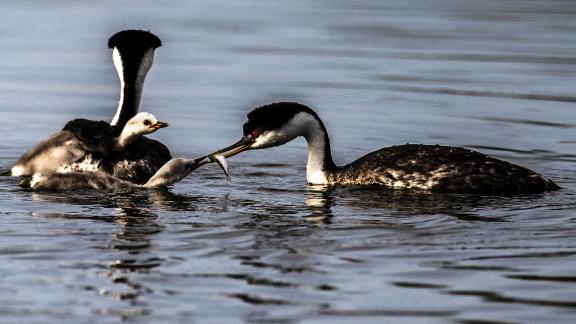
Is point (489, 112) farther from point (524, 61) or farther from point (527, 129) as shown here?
point (524, 61)

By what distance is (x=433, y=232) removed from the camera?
9648 millimetres

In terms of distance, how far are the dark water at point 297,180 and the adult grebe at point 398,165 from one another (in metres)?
0.26

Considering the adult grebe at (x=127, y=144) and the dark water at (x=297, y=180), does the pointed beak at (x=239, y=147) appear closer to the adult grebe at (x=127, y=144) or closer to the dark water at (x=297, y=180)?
the dark water at (x=297, y=180)

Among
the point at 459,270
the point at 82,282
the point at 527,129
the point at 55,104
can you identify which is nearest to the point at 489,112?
the point at 527,129

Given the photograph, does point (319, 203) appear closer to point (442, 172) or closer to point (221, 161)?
point (221, 161)

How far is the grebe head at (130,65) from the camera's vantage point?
500 inches

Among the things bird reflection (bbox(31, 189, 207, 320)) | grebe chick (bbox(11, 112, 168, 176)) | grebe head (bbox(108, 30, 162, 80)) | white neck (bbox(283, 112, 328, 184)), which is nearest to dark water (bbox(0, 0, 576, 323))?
bird reflection (bbox(31, 189, 207, 320))

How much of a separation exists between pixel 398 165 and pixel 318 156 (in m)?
0.78

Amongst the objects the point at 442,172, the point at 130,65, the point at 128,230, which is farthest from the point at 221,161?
the point at 128,230

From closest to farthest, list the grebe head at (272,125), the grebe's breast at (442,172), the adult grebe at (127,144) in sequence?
1. the grebe's breast at (442,172)
2. the adult grebe at (127,144)
3. the grebe head at (272,125)

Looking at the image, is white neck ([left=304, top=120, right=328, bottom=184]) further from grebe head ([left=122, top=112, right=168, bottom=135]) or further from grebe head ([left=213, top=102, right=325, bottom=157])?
grebe head ([left=122, top=112, right=168, bottom=135])

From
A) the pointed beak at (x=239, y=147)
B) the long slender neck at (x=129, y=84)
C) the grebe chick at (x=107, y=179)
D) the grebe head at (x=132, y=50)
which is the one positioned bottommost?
the grebe chick at (x=107, y=179)

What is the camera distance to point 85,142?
38.4 feet

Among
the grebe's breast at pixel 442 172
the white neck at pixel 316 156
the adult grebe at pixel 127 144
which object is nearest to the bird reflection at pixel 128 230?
the adult grebe at pixel 127 144
